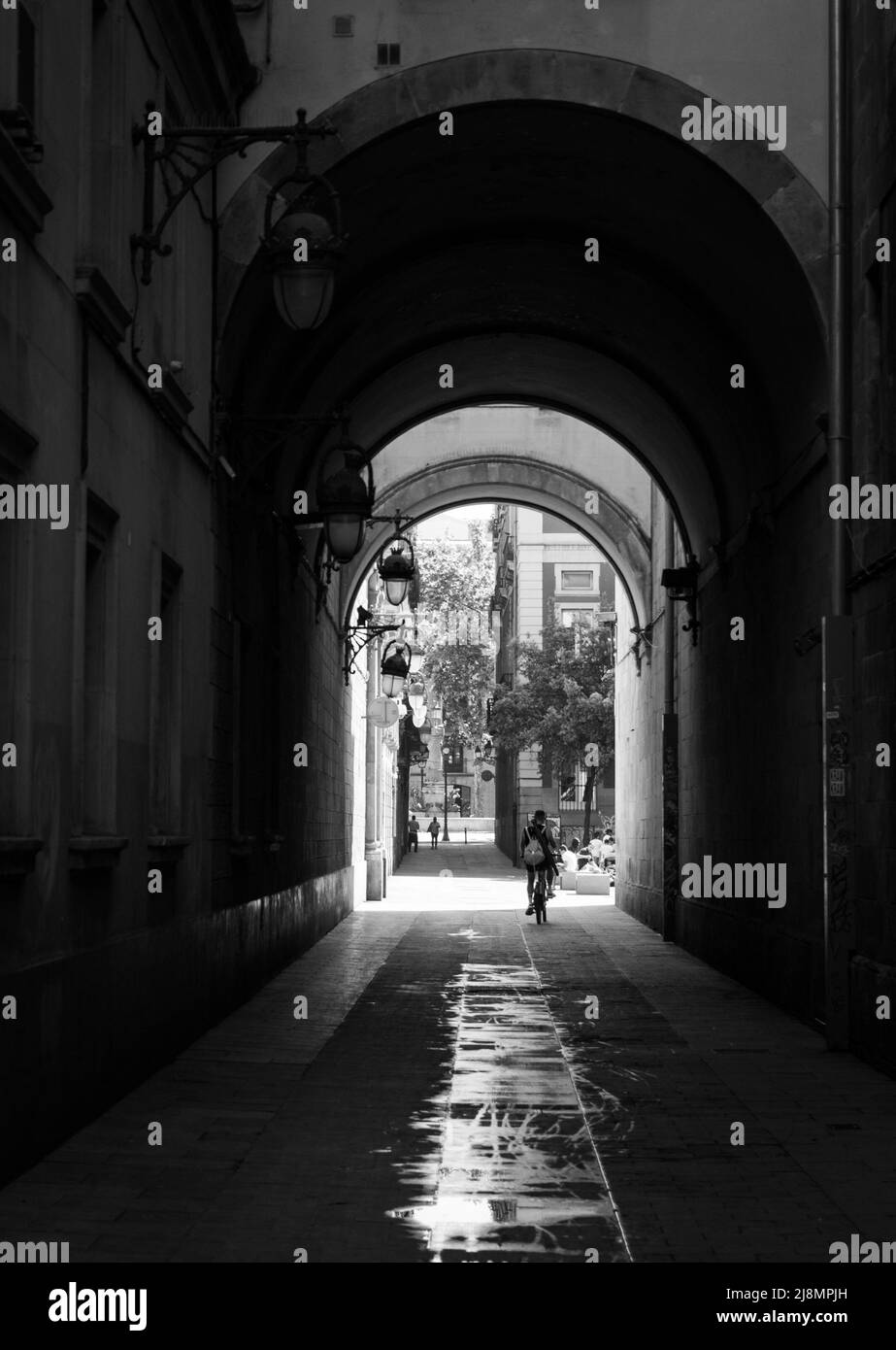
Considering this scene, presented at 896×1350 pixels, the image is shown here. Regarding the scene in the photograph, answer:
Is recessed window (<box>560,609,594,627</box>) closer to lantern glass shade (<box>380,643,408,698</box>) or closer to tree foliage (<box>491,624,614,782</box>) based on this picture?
tree foliage (<box>491,624,614,782</box>)

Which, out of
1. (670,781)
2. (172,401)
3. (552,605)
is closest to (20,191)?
(172,401)

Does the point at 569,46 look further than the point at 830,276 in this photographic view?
Yes

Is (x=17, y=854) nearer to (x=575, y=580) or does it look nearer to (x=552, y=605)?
(x=552, y=605)

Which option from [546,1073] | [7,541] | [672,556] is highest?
[672,556]

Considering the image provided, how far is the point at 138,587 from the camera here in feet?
36.3

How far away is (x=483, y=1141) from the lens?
8.91m

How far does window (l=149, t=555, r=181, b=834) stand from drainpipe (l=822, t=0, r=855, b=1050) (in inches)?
166

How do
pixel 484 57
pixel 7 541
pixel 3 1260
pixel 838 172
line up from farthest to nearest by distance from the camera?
1. pixel 484 57
2. pixel 838 172
3. pixel 7 541
4. pixel 3 1260

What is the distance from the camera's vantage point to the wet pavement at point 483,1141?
6852 mm

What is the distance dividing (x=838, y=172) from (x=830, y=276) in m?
0.69

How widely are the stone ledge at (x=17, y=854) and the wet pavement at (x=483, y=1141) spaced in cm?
128

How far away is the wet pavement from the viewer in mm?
6852

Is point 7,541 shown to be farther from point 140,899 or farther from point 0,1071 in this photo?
point 140,899
